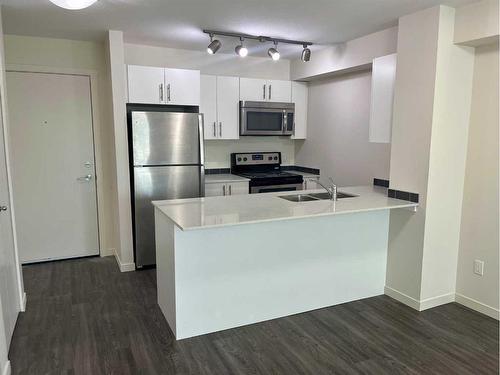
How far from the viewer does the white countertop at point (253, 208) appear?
2.35m

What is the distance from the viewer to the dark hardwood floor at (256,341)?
233 centimetres

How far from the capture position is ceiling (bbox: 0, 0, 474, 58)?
9.07 feet

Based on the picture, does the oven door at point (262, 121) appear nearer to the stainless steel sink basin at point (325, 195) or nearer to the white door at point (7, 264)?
the stainless steel sink basin at point (325, 195)

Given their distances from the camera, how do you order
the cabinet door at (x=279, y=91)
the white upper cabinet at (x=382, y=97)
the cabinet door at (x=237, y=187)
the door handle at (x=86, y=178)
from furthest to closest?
the cabinet door at (x=279, y=91) < the cabinet door at (x=237, y=187) < the door handle at (x=86, y=178) < the white upper cabinet at (x=382, y=97)

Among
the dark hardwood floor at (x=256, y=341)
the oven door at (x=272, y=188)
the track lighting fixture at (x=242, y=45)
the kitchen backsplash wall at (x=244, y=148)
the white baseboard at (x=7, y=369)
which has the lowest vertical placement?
the dark hardwood floor at (x=256, y=341)

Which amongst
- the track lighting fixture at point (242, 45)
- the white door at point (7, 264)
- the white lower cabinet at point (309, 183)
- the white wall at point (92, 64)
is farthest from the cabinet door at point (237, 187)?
the white door at point (7, 264)

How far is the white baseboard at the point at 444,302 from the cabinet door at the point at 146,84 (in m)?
3.00

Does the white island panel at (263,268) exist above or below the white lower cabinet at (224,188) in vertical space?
below

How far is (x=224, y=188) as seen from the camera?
4340 millimetres

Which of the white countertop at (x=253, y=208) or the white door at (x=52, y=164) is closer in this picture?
the white countertop at (x=253, y=208)

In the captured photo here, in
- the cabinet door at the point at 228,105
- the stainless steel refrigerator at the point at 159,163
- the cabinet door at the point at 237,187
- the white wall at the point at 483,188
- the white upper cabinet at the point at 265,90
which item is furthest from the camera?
the white upper cabinet at the point at 265,90

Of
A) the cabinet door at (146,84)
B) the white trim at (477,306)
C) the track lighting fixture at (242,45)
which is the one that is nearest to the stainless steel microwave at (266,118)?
the track lighting fixture at (242,45)

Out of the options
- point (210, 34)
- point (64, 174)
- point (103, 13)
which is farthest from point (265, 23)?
point (64, 174)

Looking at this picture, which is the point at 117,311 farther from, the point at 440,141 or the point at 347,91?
the point at 347,91
